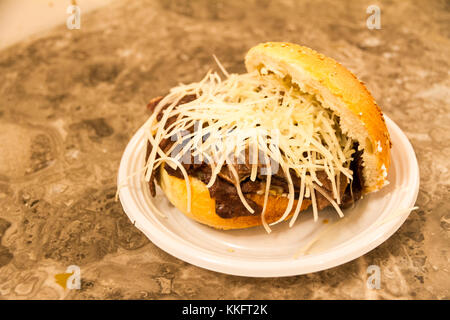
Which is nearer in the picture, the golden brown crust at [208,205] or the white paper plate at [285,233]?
the white paper plate at [285,233]

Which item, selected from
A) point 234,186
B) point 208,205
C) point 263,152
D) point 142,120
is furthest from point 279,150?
point 142,120

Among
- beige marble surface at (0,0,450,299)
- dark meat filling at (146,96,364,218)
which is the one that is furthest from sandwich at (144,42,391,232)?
beige marble surface at (0,0,450,299)

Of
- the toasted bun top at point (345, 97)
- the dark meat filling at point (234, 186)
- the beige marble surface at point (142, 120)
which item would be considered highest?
the toasted bun top at point (345, 97)

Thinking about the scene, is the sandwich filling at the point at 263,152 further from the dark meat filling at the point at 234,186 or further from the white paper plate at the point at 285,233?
the white paper plate at the point at 285,233

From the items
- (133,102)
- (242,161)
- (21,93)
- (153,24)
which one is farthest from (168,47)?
(242,161)

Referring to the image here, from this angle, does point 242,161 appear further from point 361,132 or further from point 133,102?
point 133,102

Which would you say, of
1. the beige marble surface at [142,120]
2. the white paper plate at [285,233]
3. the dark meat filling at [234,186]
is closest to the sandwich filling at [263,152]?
the dark meat filling at [234,186]

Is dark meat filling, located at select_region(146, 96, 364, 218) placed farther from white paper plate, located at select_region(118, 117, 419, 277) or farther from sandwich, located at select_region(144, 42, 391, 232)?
white paper plate, located at select_region(118, 117, 419, 277)
